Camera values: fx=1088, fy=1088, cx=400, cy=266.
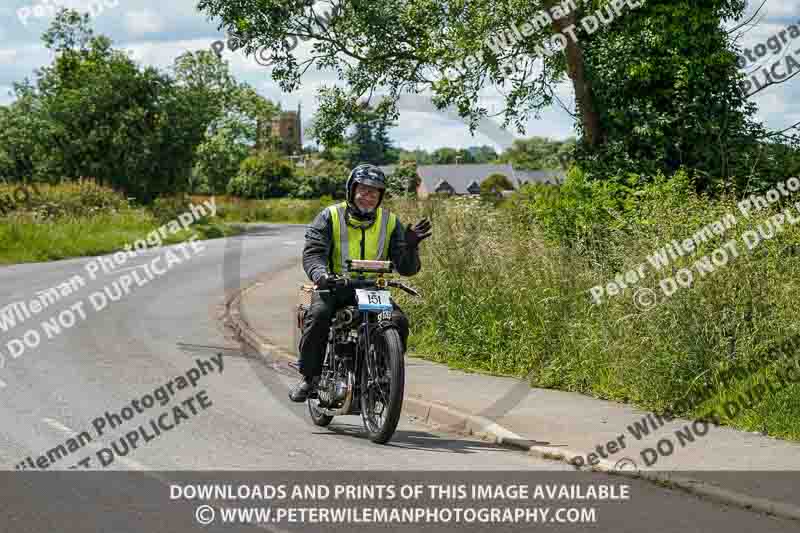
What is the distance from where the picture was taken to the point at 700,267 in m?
10.2

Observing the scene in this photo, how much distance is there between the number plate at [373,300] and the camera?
8578mm

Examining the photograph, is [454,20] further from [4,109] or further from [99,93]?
[4,109]

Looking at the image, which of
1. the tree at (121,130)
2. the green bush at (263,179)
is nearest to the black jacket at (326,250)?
the tree at (121,130)

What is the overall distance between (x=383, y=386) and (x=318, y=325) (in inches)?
35.3

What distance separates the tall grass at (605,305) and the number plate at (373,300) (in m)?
2.71

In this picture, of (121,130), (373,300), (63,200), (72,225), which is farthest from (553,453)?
(121,130)

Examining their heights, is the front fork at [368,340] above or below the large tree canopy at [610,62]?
below

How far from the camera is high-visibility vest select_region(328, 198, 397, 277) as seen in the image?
30.1 ft

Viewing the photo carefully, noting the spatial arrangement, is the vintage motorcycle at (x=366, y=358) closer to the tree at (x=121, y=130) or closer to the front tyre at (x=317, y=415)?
the front tyre at (x=317, y=415)

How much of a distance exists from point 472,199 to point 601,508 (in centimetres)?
1102

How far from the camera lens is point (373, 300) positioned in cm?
862

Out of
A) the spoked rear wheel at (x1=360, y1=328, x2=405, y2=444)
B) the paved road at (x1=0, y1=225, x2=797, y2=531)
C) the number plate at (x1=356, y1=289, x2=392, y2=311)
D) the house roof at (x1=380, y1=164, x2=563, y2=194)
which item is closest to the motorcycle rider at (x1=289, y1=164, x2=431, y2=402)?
the number plate at (x1=356, y1=289, x2=392, y2=311)

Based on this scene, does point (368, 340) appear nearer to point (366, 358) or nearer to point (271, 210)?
point (366, 358)

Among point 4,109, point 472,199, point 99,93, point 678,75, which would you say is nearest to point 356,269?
point 472,199
